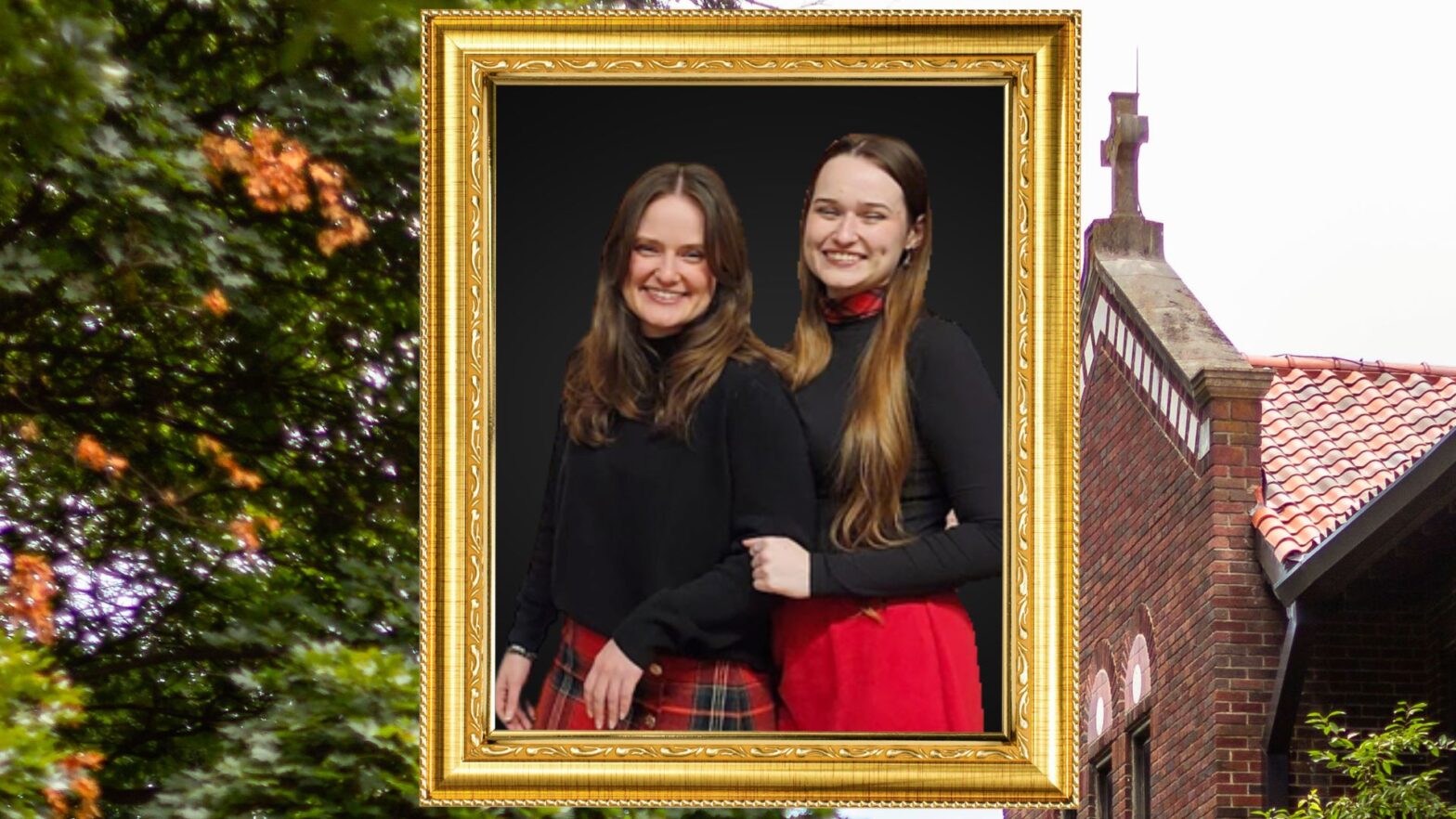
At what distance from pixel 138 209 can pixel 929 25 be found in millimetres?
3401

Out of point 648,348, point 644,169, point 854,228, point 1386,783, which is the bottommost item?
point 1386,783

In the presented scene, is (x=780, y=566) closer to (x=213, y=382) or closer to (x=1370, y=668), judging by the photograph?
(x=213, y=382)

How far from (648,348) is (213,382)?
244 centimetres

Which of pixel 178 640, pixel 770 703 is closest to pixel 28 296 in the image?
pixel 178 640

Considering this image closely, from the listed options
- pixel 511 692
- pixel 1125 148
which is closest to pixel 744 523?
pixel 511 692

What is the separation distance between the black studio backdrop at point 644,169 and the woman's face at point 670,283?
178 millimetres

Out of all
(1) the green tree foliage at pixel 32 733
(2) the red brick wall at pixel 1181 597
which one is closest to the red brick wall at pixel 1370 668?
(2) the red brick wall at pixel 1181 597

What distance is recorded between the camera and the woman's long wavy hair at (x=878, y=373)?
10.4m

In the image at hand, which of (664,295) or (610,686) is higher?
(664,295)

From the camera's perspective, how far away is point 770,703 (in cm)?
1018

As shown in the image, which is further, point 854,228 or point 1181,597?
point 1181,597

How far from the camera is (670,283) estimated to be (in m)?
10.5

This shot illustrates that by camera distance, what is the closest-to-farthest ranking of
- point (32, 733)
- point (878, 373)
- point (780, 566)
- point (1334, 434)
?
point (32, 733) < point (780, 566) < point (878, 373) < point (1334, 434)

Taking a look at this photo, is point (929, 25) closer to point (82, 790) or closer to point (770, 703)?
point (770, 703)
